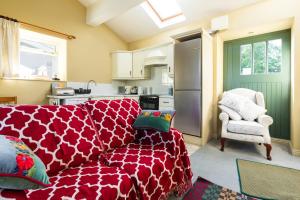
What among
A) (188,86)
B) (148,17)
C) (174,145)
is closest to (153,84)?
(188,86)

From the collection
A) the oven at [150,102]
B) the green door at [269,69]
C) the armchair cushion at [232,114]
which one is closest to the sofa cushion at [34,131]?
the armchair cushion at [232,114]

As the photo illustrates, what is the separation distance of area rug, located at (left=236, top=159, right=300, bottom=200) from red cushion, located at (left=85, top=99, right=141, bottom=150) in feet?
4.26

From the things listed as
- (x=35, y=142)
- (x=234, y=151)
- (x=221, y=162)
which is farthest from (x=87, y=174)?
(x=234, y=151)

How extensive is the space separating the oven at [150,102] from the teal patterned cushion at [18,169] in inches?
122

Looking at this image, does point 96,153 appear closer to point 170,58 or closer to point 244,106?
point 244,106

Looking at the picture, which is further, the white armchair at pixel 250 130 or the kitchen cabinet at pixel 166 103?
the kitchen cabinet at pixel 166 103

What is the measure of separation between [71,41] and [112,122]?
9.86 feet

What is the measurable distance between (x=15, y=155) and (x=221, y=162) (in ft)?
7.64

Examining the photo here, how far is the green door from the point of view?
3.08m

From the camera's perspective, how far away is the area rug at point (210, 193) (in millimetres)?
1521

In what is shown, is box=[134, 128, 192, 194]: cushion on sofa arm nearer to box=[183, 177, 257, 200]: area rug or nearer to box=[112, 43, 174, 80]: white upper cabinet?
→ box=[183, 177, 257, 200]: area rug

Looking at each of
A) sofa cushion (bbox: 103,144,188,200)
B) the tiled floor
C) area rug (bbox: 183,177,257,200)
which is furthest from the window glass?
area rug (bbox: 183,177,257,200)

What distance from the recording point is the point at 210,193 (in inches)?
62.5

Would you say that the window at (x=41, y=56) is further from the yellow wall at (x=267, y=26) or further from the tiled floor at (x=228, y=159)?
the tiled floor at (x=228, y=159)
